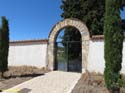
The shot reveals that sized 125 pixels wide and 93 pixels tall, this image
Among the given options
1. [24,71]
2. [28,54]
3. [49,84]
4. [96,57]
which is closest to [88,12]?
[28,54]

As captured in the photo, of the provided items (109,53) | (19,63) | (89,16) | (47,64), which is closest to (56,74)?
(47,64)

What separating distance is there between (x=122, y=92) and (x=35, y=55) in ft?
32.8

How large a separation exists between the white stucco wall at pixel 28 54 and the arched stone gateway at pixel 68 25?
52 centimetres

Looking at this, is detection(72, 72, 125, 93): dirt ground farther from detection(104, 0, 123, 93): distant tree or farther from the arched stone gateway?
the arched stone gateway

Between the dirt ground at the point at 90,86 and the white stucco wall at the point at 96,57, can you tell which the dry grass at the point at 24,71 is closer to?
the white stucco wall at the point at 96,57

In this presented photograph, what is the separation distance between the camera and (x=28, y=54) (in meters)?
22.6

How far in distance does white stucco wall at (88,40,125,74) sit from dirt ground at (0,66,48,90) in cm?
345

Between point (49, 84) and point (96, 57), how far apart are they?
4.60m

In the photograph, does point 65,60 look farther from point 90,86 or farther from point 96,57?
point 90,86

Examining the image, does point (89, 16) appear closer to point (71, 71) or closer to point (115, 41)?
point (71, 71)

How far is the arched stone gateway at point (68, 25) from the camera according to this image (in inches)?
782

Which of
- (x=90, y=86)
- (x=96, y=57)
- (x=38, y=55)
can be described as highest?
(x=38, y=55)

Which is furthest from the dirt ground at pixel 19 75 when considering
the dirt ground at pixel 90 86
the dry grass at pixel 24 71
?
the dirt ground at pixel 90 86

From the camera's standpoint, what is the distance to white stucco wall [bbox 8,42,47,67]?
2186 cm
